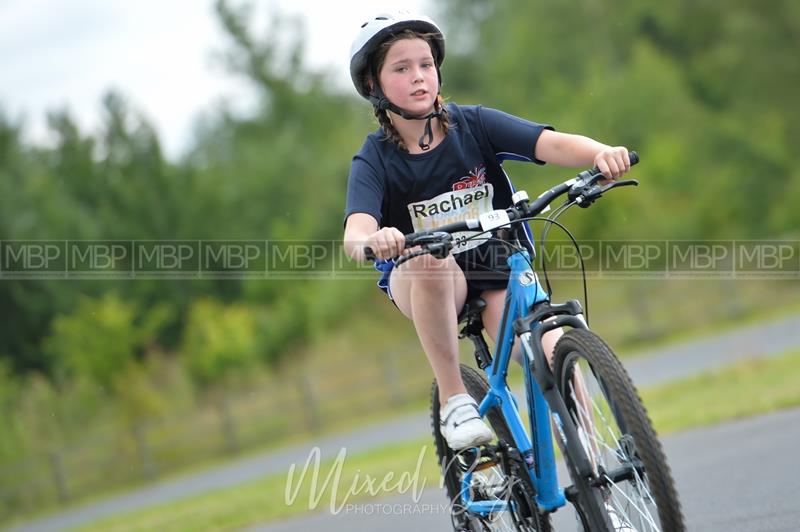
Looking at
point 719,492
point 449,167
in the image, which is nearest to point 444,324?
point 449,167

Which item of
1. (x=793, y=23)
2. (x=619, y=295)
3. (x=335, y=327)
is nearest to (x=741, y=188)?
(x=793, y=23)

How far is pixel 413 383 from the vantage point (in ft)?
77.3

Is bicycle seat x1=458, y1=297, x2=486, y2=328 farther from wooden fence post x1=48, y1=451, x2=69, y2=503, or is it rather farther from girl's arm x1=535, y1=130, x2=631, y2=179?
wooden fence post x1=48, y1=451, x2=69, y2=503

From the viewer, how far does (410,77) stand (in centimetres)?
457

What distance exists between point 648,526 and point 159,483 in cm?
1707

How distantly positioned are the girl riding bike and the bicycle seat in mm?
30

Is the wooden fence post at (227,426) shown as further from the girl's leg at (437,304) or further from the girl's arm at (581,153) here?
the girl's arm at (581,153)

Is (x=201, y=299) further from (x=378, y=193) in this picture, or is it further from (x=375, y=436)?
(x=378, y=193)

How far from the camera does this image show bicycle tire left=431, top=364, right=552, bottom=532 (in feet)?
14.3

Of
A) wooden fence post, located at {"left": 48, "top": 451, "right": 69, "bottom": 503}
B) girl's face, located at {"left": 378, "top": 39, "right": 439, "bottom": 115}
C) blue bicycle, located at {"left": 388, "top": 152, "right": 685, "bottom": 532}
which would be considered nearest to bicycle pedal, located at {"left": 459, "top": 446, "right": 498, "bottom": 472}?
blue bicycle, located at {"left": 388, "top": 152, "right": 685, "bottom": 532}

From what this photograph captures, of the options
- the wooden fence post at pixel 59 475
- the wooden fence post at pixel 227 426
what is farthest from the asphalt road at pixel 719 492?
the wooden fence post at pixel 227 426

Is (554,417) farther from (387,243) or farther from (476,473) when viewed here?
(476,473)

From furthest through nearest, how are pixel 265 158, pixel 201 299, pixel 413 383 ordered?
1. pixel 265 158
2. pixel 201 299
3. pixel 413 383

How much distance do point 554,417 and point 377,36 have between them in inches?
66.1
